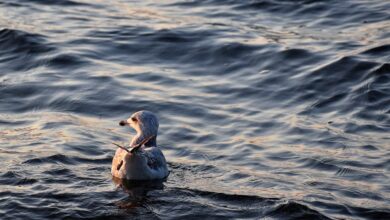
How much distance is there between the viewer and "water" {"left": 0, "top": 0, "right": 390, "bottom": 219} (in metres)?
10.4

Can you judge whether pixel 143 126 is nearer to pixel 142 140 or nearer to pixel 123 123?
pixel 142 140

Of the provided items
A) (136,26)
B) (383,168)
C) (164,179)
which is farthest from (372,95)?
(136,26)

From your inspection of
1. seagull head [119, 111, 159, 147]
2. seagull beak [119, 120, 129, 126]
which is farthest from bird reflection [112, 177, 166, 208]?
seagull beak [119, 120, 129, 126]

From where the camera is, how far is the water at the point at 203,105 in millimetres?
10438

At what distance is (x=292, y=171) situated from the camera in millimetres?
11430

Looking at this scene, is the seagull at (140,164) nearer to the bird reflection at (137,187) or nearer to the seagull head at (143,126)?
the bird reflection at (137,187)

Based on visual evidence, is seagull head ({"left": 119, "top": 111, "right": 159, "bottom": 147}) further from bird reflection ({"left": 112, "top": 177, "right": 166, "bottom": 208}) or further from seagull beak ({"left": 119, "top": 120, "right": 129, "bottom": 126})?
bird reflection ({"left": 112, "top": 177, "right": 166, "bottom": 208})

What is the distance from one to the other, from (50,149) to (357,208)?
154 inches

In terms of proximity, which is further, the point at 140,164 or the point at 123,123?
the point at 123,123

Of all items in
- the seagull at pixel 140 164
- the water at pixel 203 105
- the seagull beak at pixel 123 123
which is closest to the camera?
the water at pixel 203 105

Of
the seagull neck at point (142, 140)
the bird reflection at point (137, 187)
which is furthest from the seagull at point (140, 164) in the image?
the seagull neck at point (142, 140)

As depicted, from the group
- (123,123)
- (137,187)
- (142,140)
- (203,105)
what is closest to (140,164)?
(137,187)

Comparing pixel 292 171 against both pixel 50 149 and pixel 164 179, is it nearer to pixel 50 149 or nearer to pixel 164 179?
pixel 164 179

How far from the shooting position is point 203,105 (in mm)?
13914
